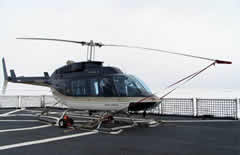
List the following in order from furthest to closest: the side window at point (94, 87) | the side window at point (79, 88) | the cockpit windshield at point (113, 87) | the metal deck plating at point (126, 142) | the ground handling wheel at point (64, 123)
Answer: the side window at point (79, 88) < the ground handling wheel at point (64, 123) < the side window at point (94, 87) < the cockpit windshield at point (113, 87) < the metal deck plating at point (126, 142)

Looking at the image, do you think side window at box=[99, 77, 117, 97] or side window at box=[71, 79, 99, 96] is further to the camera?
side window at box=[71, 79, 99, 96]

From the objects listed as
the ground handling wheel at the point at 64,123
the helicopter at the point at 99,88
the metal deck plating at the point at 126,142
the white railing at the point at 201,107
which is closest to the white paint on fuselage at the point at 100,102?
the helicopter at the point at 99,88

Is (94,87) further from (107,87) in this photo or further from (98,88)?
(107,87)

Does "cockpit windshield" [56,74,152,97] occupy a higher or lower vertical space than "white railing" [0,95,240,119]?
higher

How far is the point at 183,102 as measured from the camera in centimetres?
1222

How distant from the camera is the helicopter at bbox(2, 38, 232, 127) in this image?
7730 mm

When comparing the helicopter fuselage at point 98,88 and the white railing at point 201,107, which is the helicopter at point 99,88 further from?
the white railing at point 201,107

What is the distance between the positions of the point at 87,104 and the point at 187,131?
3.97 metres

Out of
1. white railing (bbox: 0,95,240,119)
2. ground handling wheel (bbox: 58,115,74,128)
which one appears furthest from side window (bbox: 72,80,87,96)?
white railing (bbox: 0,95,240,119)

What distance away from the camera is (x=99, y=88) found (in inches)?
327

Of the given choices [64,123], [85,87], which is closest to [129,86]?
[85,87]

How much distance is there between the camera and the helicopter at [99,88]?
25.4 ft

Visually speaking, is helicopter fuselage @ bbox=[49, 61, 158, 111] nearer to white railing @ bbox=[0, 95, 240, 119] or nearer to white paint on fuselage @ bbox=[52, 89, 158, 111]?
white paint on fuselage @ bbox=[52, 89, 158, 111]

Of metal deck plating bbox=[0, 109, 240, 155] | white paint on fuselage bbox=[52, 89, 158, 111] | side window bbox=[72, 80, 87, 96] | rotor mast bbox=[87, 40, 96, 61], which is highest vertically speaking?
rotor mast bbox=[87, 40, 96, 61]
